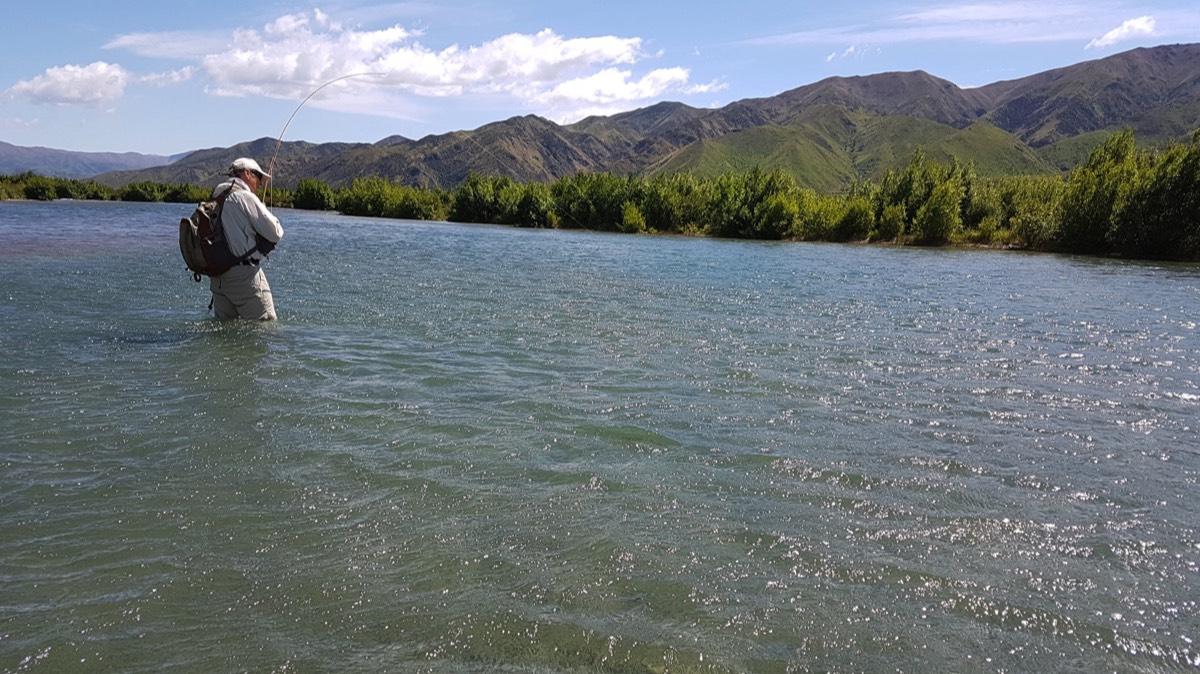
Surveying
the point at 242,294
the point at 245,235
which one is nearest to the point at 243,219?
the point at 245,235

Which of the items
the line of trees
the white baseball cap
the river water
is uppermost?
the line of trees

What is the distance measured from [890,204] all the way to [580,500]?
2805 inches

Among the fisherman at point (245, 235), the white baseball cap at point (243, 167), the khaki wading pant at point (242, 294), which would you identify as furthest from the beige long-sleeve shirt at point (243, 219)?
the khaki wading pant at point (242, 294)

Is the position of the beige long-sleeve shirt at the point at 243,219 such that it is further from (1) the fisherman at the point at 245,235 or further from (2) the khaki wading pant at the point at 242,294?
(2) the khaki wading pant at the point at 242,294

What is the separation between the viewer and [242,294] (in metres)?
14.0

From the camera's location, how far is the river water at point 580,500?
174 inches

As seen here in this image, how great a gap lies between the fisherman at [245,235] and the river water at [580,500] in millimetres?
555

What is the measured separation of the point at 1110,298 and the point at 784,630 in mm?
27704

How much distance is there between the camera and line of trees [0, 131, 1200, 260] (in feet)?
165

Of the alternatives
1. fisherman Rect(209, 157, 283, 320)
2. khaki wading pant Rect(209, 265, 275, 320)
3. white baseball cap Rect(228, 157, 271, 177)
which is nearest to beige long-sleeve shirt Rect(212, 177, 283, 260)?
fisherman Rect(209, 157, 283, 320)

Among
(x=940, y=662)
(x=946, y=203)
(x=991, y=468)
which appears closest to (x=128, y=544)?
(x=940, y=662)

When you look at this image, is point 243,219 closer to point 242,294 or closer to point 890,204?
point 242,294

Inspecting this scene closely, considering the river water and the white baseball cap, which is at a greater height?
the white baseball cap

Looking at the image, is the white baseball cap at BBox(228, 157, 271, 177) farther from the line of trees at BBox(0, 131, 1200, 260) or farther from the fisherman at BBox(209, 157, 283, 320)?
the line of trees at BBox(0, 131, 1200, 260)
